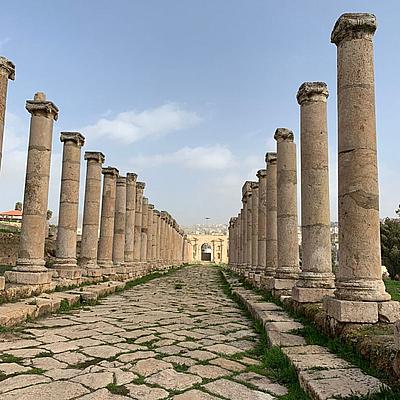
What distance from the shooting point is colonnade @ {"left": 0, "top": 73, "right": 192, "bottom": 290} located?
10406mm

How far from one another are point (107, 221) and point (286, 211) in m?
9.11

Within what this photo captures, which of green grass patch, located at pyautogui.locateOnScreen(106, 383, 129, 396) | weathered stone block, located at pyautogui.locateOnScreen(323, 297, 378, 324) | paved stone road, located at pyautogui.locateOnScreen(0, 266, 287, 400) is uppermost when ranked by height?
weathered stone block, located at pyautogui.locateOnScreen(323, 297, 378, 324)

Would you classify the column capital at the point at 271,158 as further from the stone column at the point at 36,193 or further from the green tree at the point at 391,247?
the green tree at the point at 391,247

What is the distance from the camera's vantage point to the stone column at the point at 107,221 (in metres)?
17.7

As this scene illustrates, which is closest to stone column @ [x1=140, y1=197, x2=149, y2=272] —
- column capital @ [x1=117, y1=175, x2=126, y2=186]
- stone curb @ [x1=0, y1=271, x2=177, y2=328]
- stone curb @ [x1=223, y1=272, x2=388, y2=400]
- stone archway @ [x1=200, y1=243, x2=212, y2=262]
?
column capital @ [x1=117, y1=175, x2=126, y2=186]

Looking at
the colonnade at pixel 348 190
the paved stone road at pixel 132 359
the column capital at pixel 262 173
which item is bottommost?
the paved stone road at pixel 132 359

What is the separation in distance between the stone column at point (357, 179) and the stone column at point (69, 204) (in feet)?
30.9

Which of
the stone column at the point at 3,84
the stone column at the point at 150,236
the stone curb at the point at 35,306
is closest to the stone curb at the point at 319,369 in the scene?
the stone curb at the point at 35,306

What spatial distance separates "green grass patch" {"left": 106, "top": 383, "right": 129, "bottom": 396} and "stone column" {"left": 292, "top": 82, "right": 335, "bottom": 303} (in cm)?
478

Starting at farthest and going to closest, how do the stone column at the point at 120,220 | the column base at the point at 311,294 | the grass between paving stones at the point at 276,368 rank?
the stone column at the point at 120,220, the column base at the point at 311,294, the grass between paving stones at the point at 276,368

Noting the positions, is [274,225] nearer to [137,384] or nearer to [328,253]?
[328,253]

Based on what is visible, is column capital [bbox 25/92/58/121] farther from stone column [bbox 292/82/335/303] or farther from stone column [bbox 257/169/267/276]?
stone column [bbox 257/169/267/276]

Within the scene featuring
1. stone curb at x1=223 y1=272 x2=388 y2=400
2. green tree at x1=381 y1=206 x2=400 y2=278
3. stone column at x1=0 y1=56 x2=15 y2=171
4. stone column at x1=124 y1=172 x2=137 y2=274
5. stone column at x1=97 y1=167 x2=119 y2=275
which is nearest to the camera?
stone curb at x1=223 y1=272 x2=388 y2=400

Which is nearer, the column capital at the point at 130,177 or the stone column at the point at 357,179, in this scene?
the stone column at the point at 357,179
